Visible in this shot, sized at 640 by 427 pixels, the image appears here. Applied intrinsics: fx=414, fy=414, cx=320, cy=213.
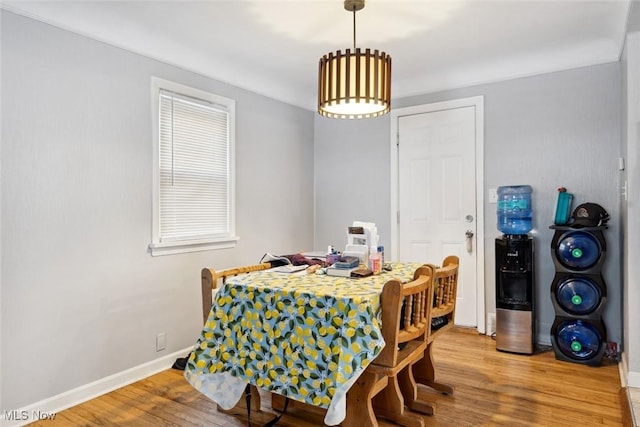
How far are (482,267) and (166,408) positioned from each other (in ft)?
9.27

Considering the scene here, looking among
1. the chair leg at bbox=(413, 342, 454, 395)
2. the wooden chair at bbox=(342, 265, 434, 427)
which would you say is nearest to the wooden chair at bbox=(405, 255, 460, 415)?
the chair leg at bbox=(413, 342, 454, 395)

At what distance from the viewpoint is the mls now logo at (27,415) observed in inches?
88.7

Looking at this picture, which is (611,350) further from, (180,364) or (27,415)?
→ (27,415)

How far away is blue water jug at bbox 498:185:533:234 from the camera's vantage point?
3467mm

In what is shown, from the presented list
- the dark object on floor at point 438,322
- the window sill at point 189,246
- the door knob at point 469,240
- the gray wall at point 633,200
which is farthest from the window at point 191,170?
the gray wall at point 633,200

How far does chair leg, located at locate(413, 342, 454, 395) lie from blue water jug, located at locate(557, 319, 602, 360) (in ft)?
3.83

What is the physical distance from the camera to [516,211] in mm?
3504

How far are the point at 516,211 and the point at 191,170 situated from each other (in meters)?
2.72

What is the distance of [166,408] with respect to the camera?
97.3 inches

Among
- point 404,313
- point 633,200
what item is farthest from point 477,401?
point 633,200

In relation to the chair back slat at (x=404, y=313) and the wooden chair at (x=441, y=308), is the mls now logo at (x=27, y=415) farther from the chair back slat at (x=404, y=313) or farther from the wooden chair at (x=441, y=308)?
the wooden chair at (x=441, y=308)

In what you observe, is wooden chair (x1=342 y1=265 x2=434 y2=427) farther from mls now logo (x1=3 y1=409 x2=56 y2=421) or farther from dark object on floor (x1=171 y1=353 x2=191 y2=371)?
mls now logo (x1=3 y1=409 x2=56 y2=421)

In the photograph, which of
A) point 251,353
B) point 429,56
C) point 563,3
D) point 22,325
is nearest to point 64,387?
point 22,325

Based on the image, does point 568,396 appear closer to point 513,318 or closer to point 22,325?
point 513,318
